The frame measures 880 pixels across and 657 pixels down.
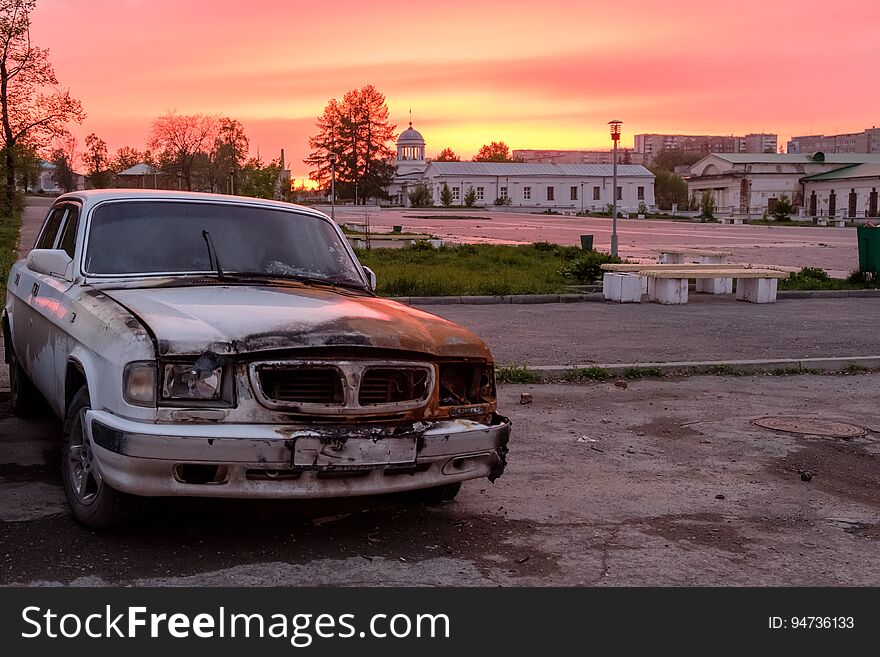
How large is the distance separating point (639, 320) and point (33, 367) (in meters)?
10.1

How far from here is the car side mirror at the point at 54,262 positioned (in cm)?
571

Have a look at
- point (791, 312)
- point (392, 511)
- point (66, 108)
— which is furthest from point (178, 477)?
point (66, 108)

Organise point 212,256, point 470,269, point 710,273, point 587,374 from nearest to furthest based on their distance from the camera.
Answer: point 212,256
point 587,374
point 710,273
point 470,269

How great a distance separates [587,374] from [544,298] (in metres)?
7.49

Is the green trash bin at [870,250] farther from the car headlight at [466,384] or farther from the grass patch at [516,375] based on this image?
the car headlight at [466,384]

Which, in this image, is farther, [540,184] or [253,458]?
[540,184]

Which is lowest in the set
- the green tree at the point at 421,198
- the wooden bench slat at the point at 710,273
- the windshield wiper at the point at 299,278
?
the wooden bench slat at the point at 710,273

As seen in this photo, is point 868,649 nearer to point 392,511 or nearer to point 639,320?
point 392,511

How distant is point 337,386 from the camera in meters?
4.64

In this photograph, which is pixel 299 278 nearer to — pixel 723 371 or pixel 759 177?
pixel 723 371

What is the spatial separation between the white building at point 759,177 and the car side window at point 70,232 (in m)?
121

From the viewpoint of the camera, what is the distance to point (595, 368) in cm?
1017

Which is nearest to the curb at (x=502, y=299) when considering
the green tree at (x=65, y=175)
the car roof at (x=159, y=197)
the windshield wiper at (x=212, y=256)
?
the car roof at (x=159, y=197)

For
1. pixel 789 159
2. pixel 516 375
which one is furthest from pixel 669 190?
pixel 516 375
